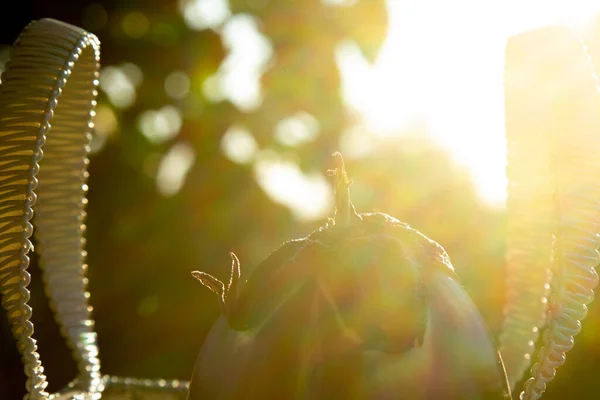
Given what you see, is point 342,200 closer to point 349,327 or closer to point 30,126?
point 349,327

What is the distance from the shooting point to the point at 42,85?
1.03m

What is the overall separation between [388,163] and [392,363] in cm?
348

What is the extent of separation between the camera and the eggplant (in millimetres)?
844

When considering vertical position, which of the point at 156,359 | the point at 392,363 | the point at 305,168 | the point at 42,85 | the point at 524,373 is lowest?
the point at 156,359

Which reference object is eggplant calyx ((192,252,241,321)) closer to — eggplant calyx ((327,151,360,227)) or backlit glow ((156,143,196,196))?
eggplant calyx ((327,151,360,227))

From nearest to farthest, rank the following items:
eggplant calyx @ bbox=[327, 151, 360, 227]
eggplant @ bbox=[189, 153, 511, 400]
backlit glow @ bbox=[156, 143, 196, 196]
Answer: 1. eggplant @ bbox=[189, 153, 511, 400]
2. eggplant calyx @ bbox=[327, 151, 360, 227]
3. backlit glow @ bbox=[156, 143, 196, 196]

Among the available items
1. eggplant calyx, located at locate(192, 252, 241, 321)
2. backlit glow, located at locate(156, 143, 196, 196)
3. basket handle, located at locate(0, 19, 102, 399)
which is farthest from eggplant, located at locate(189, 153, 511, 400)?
backlit glow, located at locate(156, 143, 196, 196)

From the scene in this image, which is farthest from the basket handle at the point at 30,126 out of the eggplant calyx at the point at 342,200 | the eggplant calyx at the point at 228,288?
the eggplant calyx at the point at 342,200

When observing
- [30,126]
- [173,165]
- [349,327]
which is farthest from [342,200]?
[173,165]

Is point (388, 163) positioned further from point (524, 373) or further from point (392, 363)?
point (392, 363)

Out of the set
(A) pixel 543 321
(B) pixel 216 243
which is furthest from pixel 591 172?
(B) pixel 216 243

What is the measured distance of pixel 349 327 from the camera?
0.86 meters

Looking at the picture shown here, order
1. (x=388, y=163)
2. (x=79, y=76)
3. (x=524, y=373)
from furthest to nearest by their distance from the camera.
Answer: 1. (x=388, y=163)
2. (x=524, y=373)
3. (x=79, y=76)

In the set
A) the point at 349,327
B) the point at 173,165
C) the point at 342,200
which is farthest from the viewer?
the point at 173,165
